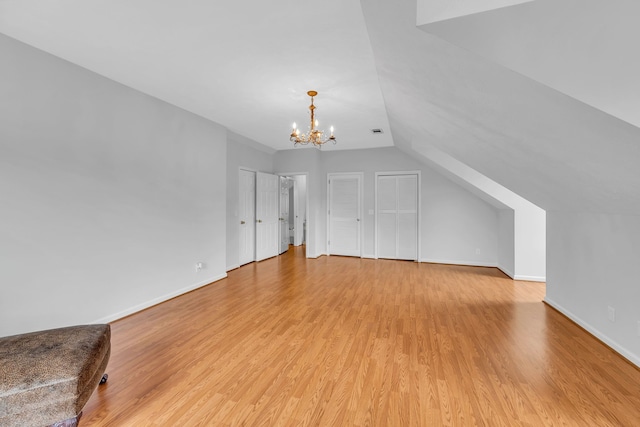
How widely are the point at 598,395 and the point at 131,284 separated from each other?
427cm

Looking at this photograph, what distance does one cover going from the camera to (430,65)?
1.84 metres

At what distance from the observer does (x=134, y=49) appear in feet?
7.78

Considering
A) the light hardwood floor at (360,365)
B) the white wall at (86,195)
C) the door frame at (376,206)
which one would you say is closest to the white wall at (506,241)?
the light hardwood floor at (360,365)

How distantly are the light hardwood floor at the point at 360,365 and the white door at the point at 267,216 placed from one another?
101 inches

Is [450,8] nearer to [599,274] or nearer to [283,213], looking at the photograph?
[599,274]

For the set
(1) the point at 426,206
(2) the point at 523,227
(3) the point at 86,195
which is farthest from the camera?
(1) the point at 426,206

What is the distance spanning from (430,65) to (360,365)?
2.27 metres

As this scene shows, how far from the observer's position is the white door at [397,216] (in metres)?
6.14

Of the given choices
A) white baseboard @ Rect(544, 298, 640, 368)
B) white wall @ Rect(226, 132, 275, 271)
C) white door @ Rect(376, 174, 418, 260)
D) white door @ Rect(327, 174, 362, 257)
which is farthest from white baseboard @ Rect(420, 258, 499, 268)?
white wall @ Rect(226, 132, 275, 271)

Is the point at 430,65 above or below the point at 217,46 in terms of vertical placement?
below

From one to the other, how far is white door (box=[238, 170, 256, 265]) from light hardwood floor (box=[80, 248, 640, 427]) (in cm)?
212

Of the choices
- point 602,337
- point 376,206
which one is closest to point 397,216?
point 376,206

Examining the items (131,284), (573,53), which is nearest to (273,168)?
(131,284)

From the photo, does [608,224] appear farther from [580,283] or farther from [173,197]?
[173,197]
